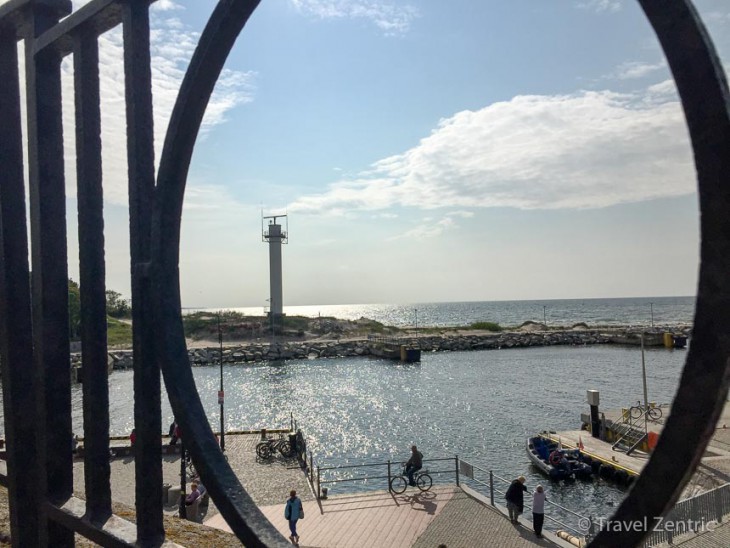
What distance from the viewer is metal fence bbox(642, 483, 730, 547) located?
8742mm

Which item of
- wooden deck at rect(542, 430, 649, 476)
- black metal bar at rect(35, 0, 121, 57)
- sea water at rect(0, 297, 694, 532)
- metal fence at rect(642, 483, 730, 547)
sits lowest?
sea water at rect(0, 297, 694, 532)

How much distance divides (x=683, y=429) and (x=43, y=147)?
2913mm

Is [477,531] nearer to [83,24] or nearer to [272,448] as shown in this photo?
[272,448]

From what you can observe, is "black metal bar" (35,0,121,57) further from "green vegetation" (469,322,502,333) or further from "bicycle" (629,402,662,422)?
"green vegetation" (469,322,502,333)

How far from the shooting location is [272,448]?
16.7 m

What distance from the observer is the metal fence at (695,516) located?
8.74m

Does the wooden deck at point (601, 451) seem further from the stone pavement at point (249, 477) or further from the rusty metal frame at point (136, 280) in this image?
the rusty metal frame at point (136, 280)

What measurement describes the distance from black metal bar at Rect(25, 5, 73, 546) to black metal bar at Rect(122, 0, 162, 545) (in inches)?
30.1

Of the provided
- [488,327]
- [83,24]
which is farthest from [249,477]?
[488,327]

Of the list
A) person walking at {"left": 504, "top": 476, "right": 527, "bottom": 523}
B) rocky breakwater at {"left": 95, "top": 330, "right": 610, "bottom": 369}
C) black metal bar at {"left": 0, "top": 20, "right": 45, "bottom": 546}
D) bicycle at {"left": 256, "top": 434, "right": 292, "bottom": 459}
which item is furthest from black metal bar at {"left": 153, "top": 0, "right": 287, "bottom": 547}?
rocky breakwater at {"left": 95, "top": 330, "right": 610, "bottom": 369}

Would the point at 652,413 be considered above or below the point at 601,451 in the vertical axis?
above

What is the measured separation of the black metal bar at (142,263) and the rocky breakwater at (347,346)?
2057 inches

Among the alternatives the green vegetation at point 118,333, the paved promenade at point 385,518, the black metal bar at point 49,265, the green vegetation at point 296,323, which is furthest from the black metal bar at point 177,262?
the green vegetation at point 296,323

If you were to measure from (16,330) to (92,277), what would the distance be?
83cm
